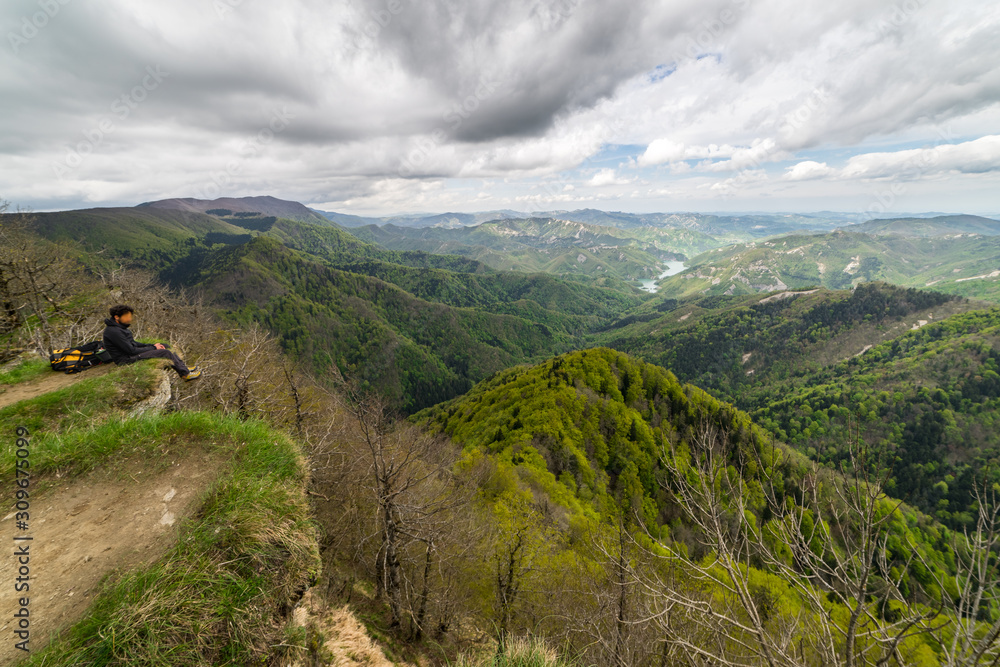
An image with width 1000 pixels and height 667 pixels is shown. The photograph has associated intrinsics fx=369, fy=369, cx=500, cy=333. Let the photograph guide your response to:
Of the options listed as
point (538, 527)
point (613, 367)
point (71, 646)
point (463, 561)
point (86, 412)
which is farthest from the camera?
point (613, 367)

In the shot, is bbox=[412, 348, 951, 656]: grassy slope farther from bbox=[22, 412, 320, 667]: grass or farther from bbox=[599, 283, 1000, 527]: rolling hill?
bbox=[22, 412, 320, 667]: grass

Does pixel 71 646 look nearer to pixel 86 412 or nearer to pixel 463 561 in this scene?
pixel 86 412

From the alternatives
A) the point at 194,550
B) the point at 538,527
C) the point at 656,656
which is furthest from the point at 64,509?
the point at 538,527

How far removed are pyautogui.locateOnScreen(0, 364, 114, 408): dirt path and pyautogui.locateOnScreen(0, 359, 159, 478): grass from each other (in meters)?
0.59

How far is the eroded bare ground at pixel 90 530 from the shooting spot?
20.1 ft

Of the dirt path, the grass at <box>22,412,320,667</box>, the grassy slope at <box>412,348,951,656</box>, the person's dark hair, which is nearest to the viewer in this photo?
the grass at <box>22,412,320,667</box>

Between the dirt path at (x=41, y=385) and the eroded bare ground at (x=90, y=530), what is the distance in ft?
19.9

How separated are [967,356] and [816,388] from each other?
60.5 metres

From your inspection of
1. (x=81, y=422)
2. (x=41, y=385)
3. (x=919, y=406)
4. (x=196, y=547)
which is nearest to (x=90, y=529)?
(x=196, y=547)

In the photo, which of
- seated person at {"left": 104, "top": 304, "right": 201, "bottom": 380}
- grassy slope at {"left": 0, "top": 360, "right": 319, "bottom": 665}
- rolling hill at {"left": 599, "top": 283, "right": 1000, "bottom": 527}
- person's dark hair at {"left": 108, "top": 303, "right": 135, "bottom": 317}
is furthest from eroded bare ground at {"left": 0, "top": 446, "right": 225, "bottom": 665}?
rolling hill at {"left": 599, "top": 283, "right": 1000, "bottom": 527}

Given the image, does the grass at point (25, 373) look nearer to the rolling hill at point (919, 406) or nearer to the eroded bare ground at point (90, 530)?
the eroded bare ground at point (90, 530)

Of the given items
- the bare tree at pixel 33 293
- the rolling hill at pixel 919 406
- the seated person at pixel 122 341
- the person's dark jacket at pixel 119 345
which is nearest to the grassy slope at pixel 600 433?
the rolling hill at pixel 919 406

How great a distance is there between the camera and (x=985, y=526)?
671cm

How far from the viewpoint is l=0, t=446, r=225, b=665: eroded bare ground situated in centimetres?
614
